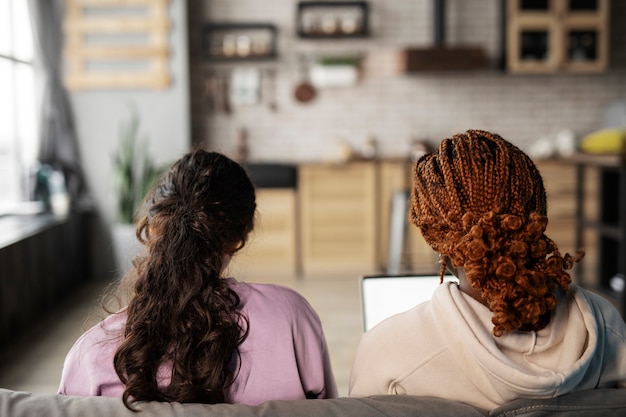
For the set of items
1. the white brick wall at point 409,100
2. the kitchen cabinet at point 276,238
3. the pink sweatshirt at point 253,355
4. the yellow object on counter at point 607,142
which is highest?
the white brick wall at point 409,100

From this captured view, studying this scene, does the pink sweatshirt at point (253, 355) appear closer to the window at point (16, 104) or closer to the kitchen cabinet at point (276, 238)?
the window at point (16, 104)

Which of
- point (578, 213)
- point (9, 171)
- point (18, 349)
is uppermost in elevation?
point (9, 171)

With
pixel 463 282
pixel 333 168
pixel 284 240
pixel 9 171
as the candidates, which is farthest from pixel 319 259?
pixel 463 282

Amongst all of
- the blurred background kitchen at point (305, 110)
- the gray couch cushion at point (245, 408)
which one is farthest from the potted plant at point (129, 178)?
the gray couch cushion at point (245, 408)

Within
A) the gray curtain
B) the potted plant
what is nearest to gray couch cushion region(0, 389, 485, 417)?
the potted plant

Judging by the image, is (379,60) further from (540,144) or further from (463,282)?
(463,282)

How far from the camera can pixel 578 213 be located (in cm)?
528

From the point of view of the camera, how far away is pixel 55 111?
18.1ft

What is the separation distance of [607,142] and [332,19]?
261 cm

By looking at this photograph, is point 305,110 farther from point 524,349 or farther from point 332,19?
point 524,349

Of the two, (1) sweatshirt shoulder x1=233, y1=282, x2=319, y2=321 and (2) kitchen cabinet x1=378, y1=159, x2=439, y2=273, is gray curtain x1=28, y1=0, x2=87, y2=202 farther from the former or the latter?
(1) sweatshirt shoulder x1=233, y1=282, x2=319, y2=321

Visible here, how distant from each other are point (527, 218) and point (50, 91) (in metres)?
5.11

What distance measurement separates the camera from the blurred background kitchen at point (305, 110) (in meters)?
5.29

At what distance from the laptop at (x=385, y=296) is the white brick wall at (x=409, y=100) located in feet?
16.0
